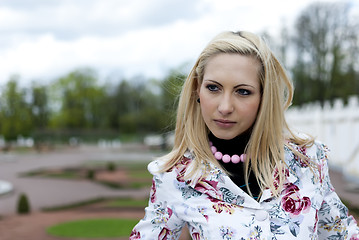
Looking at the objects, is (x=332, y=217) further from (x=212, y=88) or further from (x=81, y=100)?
(x=81, y=100)

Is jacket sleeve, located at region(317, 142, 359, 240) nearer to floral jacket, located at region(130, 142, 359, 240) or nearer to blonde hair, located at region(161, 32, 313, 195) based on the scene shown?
floral jacket, located at region(130, 142, 359, 240)

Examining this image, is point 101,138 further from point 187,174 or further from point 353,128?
point 187,174

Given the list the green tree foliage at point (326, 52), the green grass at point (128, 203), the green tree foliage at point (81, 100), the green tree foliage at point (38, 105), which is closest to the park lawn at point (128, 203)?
the green grass at point (128, 203)

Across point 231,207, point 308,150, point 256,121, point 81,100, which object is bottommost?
point 81,100

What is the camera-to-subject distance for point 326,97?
34.5 m

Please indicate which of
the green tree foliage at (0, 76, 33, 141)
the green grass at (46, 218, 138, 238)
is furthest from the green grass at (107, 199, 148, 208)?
the green tree foliage at (0, 76, 33, 141)

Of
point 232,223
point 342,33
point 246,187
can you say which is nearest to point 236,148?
point 246,187

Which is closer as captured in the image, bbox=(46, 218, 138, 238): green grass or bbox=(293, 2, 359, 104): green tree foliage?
bbox=(46, 218, 138, 238): green grass

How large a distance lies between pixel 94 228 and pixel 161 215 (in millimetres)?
7685

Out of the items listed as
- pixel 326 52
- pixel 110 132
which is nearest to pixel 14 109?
pixel 110 132

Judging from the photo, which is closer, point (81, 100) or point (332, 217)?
point (332, 217)

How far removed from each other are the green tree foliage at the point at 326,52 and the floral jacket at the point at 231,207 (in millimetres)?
32524

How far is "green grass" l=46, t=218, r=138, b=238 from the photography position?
8422 mm

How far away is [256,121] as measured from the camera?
1.68 meters
